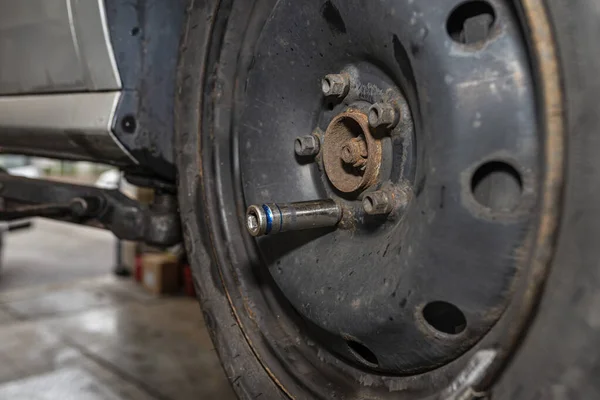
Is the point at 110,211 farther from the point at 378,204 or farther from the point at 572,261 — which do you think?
the point at 572,261

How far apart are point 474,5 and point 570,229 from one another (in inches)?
11.3

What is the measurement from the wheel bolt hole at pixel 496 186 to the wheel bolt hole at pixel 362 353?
11.6 inches

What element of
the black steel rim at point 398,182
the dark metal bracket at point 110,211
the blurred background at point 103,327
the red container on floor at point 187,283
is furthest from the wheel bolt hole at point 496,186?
the red container on floor at point 187,283

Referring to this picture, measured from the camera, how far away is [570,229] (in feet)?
1.82

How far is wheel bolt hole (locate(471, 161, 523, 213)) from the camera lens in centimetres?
67

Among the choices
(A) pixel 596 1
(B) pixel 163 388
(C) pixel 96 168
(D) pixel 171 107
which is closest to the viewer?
(A) pixel 596 1

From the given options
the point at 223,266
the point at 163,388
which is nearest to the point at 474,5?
the point at 223,266

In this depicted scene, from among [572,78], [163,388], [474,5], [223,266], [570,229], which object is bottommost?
[163,388]

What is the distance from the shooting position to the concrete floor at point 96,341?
2.80 meters

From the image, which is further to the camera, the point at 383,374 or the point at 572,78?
the point at 383,374

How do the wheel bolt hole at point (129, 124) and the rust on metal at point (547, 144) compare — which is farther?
the wheel bolt hole at point (129, 124)

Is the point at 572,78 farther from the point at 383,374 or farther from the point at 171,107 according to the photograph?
the point at 171,107

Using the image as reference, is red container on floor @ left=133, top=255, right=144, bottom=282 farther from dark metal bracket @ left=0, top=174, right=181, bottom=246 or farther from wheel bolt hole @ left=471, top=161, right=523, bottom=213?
wheel bolt hole @ left=471, top=161, right=523, bottom=213

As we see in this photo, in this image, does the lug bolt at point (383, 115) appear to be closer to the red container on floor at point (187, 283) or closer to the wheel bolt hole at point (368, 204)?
the wheel bolt hole at point (368, 204)
